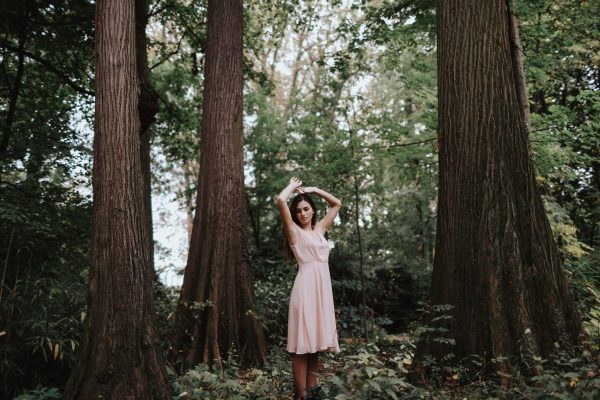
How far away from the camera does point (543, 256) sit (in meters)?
4.59

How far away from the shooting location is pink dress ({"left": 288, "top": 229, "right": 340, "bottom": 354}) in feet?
14.5

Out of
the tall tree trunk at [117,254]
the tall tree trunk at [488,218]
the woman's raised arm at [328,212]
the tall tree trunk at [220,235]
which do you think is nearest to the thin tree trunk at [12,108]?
the tall tree trunk at [220,235]

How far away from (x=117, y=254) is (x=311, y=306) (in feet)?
6.00

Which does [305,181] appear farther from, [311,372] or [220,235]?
[311,372]

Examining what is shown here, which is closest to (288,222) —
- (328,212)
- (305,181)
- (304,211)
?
(304,211)

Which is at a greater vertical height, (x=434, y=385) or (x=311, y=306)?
(x=311, y=306)

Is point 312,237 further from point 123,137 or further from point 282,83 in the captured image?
point 282,83

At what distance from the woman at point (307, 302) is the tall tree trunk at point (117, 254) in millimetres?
1238

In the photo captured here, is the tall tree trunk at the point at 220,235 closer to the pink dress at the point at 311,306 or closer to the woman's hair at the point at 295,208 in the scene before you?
the woman's hair at the point at 295,208

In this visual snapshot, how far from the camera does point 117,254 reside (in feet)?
13.5

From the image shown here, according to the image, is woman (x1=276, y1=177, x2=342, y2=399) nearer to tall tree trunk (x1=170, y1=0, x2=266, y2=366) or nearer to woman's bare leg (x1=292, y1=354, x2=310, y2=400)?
woman's bare leg (x1=292, y1=354, x2=310, y2=400)

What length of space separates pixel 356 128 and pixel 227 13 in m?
4.27

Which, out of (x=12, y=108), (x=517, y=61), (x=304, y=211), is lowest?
(x=304, y=211)

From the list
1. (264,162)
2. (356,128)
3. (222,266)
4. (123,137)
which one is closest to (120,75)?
(123,137)
